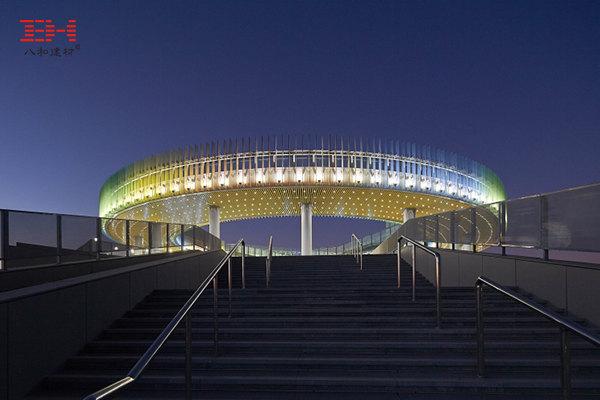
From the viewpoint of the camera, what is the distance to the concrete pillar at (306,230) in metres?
30.0

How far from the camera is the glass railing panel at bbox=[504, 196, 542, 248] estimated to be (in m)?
7.39

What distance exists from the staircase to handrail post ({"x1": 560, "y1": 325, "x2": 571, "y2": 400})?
122cm

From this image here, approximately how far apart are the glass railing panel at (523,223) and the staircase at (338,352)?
1186 millimetres

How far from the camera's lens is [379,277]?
10719 millimetres

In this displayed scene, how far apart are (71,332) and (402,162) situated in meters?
26.9

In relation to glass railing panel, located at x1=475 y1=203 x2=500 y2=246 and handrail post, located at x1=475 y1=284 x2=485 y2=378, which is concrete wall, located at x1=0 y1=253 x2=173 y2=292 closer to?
handrail post, located at x1=475 y1=284 x2=485 y2=378

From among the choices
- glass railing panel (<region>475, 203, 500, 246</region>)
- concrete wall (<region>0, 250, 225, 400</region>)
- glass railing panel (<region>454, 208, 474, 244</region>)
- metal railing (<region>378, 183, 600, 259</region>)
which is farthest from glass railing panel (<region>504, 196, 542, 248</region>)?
concrete wall (<region>0, 250, 225, 400</region>)

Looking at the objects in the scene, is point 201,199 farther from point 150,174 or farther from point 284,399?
point 284,399

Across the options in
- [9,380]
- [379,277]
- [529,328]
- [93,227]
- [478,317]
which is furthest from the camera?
[379,277]

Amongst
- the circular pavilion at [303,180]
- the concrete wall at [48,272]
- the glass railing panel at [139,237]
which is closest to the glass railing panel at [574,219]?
the concrete wall at [48,272]

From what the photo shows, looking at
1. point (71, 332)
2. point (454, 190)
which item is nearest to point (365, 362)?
point (71, 332)

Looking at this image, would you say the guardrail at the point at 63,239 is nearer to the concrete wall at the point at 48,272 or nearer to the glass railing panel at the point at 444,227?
the concrete wall at the point at 48,272

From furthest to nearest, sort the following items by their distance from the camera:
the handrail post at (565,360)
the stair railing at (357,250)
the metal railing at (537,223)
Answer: the stair railing at (357,250) < the metal railing at (537,223) < the handrail post at (565,360)

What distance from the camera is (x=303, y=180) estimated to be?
28.2 m
